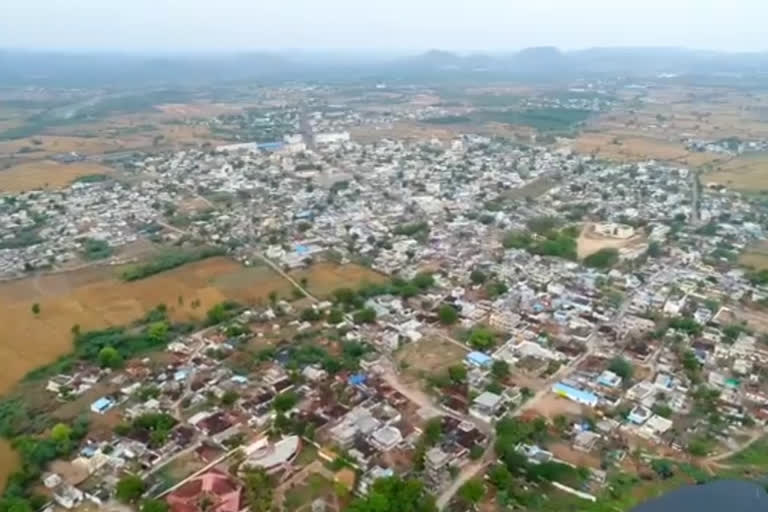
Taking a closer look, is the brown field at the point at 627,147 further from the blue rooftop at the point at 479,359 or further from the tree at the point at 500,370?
the tree at the point at 500,370

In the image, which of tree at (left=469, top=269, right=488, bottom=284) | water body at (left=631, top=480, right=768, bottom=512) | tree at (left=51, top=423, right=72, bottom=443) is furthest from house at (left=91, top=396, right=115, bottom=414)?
tree at (left=469, top=269, right=488, bottom=284)

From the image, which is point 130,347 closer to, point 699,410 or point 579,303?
point 579,303

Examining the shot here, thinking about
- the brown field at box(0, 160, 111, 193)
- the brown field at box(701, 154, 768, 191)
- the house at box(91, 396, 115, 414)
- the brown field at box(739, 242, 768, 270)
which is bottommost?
the brown field at box(701, 154, 768, 191)

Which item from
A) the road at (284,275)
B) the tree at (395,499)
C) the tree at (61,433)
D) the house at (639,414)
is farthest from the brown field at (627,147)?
the tree at (61,433)

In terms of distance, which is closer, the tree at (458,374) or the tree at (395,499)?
the tree at (395,499)

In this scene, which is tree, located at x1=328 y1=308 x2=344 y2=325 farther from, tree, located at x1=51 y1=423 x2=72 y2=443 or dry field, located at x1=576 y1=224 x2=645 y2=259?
dry field, located at x1=576 y1=224 x2=645 y2=259
